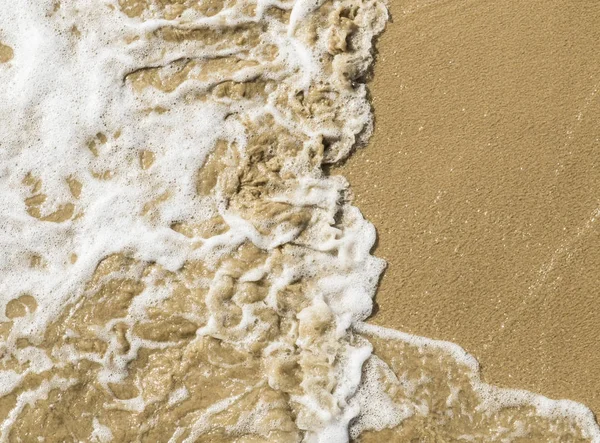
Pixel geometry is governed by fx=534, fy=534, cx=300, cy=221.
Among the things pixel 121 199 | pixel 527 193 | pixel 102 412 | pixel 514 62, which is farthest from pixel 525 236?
pixel 102 412

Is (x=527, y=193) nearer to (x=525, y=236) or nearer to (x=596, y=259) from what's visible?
(x=525, y=236)

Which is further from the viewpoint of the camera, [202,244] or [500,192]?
[202,244]

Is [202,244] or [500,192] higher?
Answer: [500,192]
